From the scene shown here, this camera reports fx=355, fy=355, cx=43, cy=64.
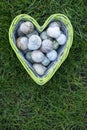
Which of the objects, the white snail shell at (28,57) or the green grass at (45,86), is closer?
the white snail shell at (28,57)

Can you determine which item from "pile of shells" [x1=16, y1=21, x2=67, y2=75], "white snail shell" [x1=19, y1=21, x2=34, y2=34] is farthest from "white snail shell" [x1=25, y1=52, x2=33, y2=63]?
"white snail shell" [x1=19, y1=21, x2=34, y2=34]

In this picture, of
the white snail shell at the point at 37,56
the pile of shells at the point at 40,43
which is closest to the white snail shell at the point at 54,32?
the pile of shells at the point at 40,43

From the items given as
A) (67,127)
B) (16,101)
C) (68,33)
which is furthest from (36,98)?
(68,33)

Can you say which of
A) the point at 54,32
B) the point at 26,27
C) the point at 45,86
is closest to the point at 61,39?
the point at 54,32

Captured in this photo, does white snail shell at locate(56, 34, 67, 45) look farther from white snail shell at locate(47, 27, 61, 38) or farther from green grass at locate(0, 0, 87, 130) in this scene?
green grass at locate(0, 0, 87, 130)

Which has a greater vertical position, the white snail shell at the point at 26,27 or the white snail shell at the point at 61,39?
the white snail shell at the point at 26,27

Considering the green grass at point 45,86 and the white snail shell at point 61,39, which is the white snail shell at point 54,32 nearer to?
the white snail shell at point 61,39
